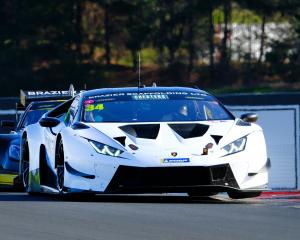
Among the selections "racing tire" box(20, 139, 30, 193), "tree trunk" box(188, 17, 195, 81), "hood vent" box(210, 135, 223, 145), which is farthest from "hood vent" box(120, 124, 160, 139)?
"tree trunk" box(188, 17, 195, 81)

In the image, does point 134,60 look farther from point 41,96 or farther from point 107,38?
point 41,96

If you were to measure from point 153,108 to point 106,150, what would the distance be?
Answer: 1216 millimetres

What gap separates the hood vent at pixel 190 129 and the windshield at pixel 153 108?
36 cm

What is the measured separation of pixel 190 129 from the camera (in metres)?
11.4

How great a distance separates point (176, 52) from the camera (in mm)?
65062

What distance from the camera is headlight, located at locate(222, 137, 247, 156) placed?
36.8ft

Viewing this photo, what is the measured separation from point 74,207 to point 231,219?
169 centimetres

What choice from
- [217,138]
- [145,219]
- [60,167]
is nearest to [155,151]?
[217,138]

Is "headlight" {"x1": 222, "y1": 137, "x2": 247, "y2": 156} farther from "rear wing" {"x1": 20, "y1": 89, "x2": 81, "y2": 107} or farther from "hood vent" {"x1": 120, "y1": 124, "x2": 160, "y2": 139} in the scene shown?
"rear wing" {"x1": 20, "y1": 89, "x2": 81, "y2": 107}

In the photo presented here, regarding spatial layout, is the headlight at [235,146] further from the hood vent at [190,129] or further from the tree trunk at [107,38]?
the tree trunk at [107,38]

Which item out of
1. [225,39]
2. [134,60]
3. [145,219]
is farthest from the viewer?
[134,60]

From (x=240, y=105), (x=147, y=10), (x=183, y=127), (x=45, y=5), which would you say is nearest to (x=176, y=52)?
(x=147, y=10)

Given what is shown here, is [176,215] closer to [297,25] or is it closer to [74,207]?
[74,207]

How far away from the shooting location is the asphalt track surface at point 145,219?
8484mm
